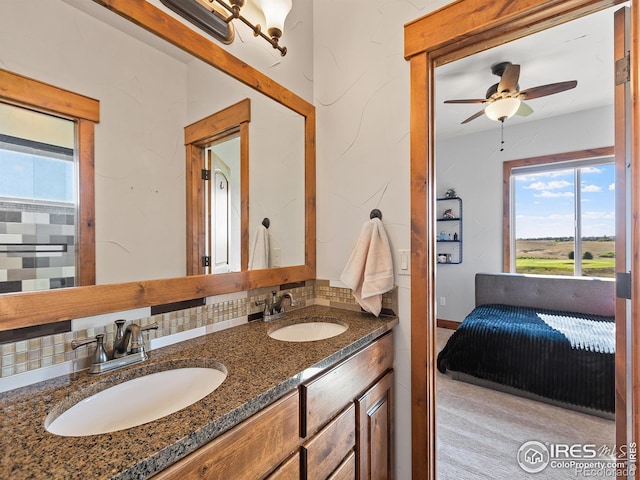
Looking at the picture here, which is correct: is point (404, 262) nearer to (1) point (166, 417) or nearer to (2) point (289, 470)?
(2) point (289, 470)

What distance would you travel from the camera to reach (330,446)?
39.5 inches

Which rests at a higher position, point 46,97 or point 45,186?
point 46,97

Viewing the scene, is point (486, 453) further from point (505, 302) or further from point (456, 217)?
point (456, 217)

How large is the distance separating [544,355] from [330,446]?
210 cm

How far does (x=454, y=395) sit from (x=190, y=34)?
294 cm

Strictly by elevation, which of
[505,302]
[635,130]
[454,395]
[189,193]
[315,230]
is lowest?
[454,395]

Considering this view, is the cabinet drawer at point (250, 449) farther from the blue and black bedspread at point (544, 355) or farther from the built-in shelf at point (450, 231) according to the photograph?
the built-in shelf at point (450, 231)

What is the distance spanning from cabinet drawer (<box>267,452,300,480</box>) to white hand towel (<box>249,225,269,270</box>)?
0.81 meters

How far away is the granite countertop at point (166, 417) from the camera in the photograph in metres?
0.50

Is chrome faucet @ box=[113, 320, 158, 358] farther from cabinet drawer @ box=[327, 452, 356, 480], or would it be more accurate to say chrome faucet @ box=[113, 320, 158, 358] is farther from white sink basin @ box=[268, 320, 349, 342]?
cabinet drawer @ box=[327, 452, 356, 480]

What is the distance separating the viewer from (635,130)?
39.9 inches

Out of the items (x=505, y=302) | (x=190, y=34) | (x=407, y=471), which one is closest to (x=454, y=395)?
(x=407, y=471)

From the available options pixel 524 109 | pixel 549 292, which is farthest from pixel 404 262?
pixel 549 292

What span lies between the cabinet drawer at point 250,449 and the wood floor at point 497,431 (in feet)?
4.32
